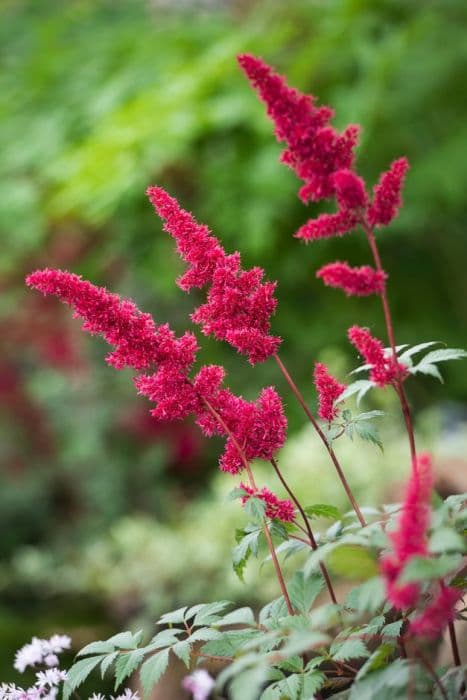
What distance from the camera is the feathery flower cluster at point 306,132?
133cm

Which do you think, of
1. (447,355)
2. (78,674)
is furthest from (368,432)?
(78,674)

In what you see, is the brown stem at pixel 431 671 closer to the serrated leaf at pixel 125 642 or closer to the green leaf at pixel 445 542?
Result: the green leaf at pixel 445 542

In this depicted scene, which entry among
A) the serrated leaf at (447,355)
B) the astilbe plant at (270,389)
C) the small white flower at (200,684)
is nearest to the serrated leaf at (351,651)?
the astilbe plant at (270,389)

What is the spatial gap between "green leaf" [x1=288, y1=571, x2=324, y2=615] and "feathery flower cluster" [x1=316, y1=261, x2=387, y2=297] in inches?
17.9

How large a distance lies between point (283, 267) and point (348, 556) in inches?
200

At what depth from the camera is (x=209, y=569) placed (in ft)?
15.3

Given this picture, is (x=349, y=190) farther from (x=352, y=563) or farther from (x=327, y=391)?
(x=352, y=563)

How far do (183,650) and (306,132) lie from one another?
81cm

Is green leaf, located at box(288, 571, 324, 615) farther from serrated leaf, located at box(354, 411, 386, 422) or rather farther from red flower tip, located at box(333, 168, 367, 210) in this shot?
red flower tip, located at box(333, 168, 367, 210)

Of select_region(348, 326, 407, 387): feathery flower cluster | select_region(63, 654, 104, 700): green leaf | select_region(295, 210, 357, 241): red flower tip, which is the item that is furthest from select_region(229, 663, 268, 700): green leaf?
select_region(295, 210, 357, 241): red flower tip

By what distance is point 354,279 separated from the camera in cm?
132

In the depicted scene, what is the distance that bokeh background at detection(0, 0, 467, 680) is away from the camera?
502 cm

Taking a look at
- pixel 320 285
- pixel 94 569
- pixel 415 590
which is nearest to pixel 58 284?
pixel 415 590

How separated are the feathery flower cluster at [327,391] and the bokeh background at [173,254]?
2.80 m
